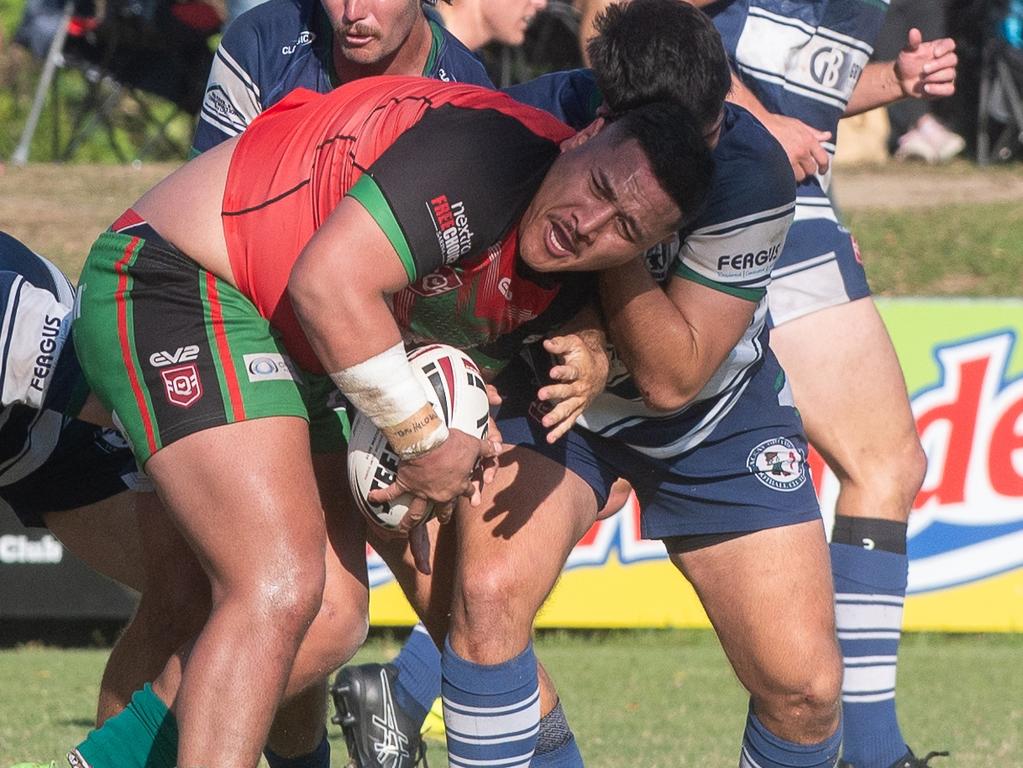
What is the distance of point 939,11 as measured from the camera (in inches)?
506

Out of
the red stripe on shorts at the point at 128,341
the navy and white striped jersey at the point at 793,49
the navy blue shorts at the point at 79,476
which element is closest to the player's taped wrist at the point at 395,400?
the red stripe on shorts at the point at 128,341

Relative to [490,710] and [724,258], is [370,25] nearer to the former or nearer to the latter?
[724,258]

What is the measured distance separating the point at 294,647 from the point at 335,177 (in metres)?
0.95

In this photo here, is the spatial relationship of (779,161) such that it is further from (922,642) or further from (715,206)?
(922,642)

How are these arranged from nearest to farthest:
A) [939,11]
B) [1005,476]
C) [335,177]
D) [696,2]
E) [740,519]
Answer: [335,177] → [740,519] → [696,2] → [1005,476] → [939,11]

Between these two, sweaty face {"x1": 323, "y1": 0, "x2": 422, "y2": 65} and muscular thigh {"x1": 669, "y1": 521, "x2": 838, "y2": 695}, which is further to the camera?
sweaty face {"x1": 323, "y1": 0, "x2": 422, "y2": 65}

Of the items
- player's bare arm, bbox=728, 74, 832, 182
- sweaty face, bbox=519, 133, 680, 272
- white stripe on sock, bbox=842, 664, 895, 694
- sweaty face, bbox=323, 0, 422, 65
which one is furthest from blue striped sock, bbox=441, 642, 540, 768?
sweaty face, bbox=323, 0, 422, 65

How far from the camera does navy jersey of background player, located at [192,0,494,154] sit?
4484 millimetres

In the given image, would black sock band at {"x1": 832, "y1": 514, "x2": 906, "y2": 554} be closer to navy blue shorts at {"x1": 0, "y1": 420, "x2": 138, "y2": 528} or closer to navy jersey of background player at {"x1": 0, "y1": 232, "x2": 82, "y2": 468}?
navy blue shorts at {"x1": 0, "y1": 420, "x2": 138, "y2": 528}

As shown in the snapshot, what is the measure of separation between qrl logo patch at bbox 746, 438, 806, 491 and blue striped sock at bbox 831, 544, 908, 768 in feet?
2.35

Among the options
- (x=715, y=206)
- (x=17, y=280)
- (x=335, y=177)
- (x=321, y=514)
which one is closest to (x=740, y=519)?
(x=715, y=206)

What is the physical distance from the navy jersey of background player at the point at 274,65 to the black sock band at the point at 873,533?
1.55 meters

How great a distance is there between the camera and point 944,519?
7.27 meters

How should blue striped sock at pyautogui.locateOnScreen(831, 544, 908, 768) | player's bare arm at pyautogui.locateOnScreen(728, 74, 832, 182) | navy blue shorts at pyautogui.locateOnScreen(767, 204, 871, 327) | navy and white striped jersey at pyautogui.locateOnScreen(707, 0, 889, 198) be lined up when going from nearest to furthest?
player's bare arm at pyautogui.locateOnScreen(728, 74, 832, 182) < blue striped sock at pyautogui.locateOnScreen(831, 544, 908, 768) < navy blue shorts at pyautogui.locateOnScreen(767, 204, 871, 327) < navy and white striped jersey at pyautogui.locateOnScreen(707, 0, 889, 198)
